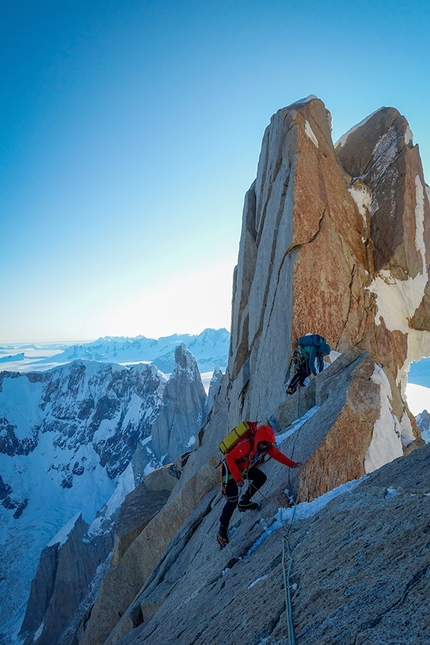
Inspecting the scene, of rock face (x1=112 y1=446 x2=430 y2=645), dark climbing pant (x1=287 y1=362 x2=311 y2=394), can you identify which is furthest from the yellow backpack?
dark climbing pant (x1=287 y1=362 x2=311 y2=394)

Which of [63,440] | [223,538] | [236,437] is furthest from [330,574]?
[63,440]

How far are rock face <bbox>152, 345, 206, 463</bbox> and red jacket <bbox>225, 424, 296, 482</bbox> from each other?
11110cm

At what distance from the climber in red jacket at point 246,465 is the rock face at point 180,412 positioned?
363ft

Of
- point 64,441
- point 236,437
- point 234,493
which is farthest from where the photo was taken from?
point 64,441

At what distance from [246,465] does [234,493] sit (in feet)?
2.54

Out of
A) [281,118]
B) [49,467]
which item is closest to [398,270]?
[281,118]

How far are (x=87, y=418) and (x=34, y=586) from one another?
3787 inches

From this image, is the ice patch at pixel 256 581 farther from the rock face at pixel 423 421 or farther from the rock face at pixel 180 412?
the rock face at pixel 180 412

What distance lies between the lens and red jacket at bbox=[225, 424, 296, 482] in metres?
7.06

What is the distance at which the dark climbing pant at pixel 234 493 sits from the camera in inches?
295

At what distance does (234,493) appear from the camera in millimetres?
7586

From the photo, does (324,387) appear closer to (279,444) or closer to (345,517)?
(279,444)

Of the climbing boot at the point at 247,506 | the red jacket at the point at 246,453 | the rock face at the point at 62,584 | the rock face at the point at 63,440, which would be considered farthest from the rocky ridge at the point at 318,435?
the rock face at the point at 63,440

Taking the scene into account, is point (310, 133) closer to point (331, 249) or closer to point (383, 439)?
point (331, 249)
